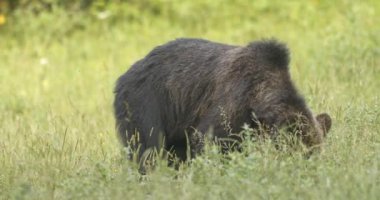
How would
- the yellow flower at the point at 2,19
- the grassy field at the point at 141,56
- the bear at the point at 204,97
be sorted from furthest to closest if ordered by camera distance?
the yellow flower at the point at 2,19, the bear at the point at 204,97, the grassy field at the point at 141,56

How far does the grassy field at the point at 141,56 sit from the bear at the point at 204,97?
0.31m

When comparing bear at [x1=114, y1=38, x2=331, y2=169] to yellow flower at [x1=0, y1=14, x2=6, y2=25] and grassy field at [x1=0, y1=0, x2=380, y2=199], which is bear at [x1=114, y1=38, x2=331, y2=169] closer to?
grassy field at [x1=0, y1=0, x2=380, y2=199]

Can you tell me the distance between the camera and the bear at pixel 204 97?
7438 millimetres

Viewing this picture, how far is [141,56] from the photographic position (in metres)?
14.5

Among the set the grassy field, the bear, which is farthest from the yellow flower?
the bear

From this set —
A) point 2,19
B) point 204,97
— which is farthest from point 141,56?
point 204,97

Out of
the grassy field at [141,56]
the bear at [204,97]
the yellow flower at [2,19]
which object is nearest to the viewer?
the grassy field at [141,56]

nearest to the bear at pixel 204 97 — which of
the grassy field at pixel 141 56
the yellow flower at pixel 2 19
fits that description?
the grassy field at pixel 141 56

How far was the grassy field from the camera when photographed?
6.21m

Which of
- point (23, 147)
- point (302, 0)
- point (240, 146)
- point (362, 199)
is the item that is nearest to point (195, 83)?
point (240, 146)

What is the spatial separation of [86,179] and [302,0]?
1017 cm

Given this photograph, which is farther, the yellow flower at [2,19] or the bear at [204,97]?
the yellow flower at [2,19]

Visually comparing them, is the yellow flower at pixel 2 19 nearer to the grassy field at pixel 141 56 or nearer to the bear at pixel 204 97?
the grassy field at pixel 141 56

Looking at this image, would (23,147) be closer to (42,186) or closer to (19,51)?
(42,186)
